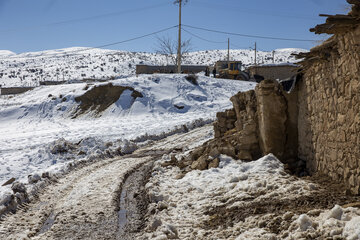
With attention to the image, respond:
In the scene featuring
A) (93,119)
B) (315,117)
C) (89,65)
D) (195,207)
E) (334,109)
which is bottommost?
(195,207)

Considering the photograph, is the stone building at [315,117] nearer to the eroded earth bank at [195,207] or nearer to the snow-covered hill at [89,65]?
the eroded earth bank at [195,207]

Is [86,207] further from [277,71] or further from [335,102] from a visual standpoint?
[277,71]

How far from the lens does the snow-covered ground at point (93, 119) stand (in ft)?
42.7

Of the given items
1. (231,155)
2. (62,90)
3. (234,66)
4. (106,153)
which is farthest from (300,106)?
(234,66)

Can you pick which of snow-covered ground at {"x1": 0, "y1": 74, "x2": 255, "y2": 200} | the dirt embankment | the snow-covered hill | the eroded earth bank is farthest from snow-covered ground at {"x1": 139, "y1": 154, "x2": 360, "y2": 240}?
the snow-covered hill

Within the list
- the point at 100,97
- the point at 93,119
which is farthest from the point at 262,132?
the point at 100,97

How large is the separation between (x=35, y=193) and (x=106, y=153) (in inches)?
190

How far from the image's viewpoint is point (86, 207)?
7094mm

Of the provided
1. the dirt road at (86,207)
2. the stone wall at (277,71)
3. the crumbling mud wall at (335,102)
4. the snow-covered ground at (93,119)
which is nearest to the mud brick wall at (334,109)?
the crumbling mud wall at (335,102)

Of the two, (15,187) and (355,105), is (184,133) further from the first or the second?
(355,105)

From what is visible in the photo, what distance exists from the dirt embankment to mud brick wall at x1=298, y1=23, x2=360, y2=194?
1894 centimetres

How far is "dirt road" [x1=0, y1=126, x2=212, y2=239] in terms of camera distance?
5930mm

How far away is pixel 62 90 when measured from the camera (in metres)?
28.8

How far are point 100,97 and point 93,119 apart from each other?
3242 millimetres
